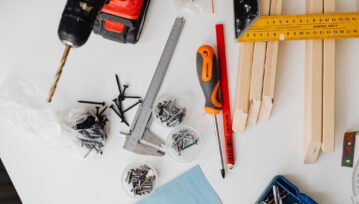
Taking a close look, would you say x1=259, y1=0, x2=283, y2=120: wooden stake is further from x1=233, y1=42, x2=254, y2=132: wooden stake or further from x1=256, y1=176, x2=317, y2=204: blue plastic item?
x1=256, y1=176, x2=317, y2=204: blue plastic item

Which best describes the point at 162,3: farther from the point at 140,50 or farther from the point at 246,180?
the point at 246,180

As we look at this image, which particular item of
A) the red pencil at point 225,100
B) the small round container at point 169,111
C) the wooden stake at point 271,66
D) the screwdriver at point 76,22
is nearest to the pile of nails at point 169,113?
the small round container at point 169,111

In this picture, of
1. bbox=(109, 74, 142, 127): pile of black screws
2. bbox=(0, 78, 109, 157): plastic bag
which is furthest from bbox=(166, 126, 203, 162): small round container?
bbox=(0, 78, 109, 157): plastic bag

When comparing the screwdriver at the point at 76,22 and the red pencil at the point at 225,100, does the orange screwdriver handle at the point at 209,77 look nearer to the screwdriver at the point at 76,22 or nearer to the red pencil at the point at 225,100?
the red pencil at the point at 225,100

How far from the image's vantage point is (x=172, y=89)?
3.44 ft

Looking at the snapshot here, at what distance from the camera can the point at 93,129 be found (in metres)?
1.01

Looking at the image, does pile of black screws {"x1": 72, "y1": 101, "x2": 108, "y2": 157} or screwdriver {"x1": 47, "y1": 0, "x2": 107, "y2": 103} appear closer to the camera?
screwdriver {"x1": 47, "y1": 0, "x2": 107, "y2": 103}

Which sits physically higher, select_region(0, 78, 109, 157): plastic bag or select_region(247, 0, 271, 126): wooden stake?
select_region(247, 0, 271, 126): wooden stake

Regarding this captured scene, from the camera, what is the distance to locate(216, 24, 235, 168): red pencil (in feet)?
3.36

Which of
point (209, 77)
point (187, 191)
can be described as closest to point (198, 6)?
point (209, 77)

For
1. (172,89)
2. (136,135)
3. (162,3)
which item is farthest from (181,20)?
(136,135)

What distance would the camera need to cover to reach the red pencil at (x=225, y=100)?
3.36ft

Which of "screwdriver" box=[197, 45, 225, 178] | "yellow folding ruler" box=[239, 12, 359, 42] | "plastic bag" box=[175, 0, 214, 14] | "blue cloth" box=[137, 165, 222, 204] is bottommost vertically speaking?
"blue cloth" box=[137, 165, 222, 204]

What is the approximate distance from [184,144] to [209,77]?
209mm
